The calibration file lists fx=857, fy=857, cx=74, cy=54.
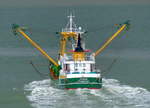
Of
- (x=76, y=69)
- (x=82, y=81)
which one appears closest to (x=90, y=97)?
(x=82, y=81)

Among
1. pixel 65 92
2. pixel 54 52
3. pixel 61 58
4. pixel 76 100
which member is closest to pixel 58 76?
pixel 61 58

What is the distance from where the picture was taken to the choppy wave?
69.9 metres

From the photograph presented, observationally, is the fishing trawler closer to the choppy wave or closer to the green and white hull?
the green and white hull

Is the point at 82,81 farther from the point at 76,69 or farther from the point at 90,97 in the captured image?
the point at 90,97

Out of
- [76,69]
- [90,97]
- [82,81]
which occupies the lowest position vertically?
[90,97]

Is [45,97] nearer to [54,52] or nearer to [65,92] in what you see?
[65,92]

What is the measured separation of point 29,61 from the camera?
10075 centimetres

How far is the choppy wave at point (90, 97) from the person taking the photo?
6994 cm

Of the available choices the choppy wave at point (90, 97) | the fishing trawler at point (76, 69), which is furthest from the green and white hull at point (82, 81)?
the choppy wave at point (90, 97)

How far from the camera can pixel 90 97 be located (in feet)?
242

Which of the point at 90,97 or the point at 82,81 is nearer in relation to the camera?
the point at 90,97

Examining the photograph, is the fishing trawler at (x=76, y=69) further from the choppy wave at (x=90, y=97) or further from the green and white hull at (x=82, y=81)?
the choppy wave at (x=90, y=97)

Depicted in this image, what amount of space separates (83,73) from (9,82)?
332 inches

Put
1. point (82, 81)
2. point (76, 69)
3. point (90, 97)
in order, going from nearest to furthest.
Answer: point (90, 97) < point (82, 81) < point (76, 69)
